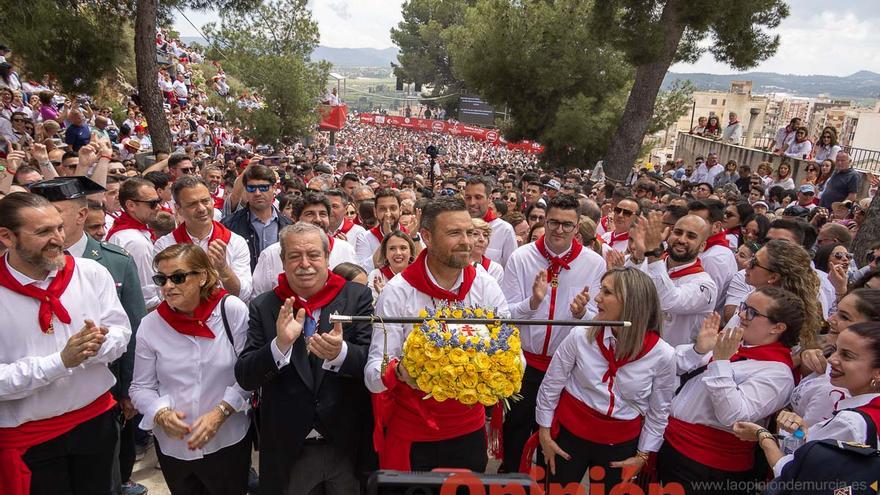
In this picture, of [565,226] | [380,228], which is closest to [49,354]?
[380,228]

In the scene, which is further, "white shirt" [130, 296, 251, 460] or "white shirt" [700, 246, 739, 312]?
"white shirt" [700, 246, 739, 312]

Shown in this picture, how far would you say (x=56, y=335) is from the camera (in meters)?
2.97

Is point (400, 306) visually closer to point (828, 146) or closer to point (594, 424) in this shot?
point (594, 424)

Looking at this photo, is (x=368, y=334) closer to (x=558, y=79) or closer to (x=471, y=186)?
(x=471, y=186)

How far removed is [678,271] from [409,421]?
107 inches

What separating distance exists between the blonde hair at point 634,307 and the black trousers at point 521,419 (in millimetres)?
1209

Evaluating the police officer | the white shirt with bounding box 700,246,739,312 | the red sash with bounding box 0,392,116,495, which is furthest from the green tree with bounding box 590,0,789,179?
the red sash with bounding box 0,392,116,495

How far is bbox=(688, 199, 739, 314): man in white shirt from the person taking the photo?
5020mm

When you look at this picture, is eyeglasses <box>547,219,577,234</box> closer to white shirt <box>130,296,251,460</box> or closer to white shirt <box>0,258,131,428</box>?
white shirt <box>130,296,251,460</box>

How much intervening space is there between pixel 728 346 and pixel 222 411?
2903 mm

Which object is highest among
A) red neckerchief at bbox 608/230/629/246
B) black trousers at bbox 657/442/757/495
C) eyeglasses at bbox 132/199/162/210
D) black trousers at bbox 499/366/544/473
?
eyeglasses at bbox 132/199/162/210

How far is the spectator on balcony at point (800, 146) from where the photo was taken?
15336 millimetres

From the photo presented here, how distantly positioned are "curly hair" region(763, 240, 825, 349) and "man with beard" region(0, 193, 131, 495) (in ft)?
14.0

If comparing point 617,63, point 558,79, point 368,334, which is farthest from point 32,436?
point 617,63
